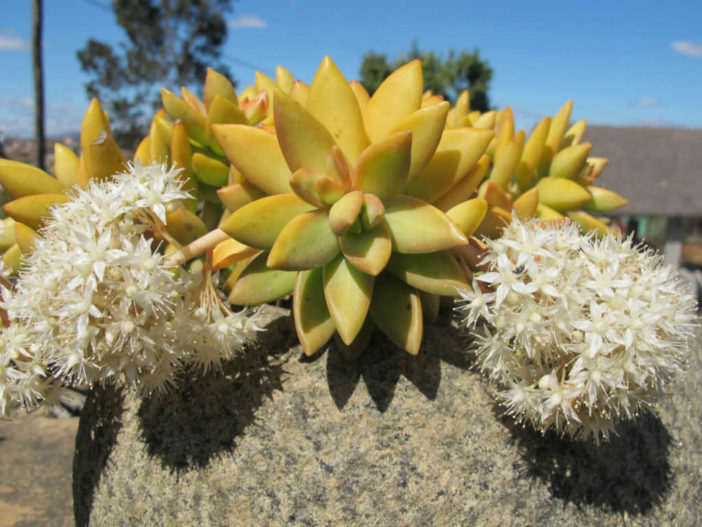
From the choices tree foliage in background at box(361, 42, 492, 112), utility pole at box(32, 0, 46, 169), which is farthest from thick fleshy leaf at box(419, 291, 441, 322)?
tree foliage in background at box(361, 42, 492, 112)

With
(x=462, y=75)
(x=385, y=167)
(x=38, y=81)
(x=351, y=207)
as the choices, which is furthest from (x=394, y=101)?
(x=462, y=75)

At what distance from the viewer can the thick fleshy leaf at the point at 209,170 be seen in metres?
1.61

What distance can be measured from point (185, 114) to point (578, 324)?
1.25m

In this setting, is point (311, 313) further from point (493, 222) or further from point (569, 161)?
point (569, 161)

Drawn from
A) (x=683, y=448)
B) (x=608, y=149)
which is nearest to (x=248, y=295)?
(x=683, y=448)

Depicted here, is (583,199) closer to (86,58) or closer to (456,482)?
(456,482)

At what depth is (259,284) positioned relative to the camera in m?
1.40

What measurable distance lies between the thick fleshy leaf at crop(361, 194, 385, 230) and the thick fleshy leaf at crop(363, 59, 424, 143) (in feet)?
0.78

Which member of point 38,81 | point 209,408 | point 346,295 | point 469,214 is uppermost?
point 469,214

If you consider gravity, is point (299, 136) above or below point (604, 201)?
above

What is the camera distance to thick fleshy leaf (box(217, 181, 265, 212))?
140 cm

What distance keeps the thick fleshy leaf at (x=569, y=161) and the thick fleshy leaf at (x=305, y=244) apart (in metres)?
1.12

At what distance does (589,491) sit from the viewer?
1473mm

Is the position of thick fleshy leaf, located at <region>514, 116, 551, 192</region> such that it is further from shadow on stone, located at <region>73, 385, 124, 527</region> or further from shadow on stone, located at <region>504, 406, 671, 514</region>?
shadow on stone, located at <region>73, 385, 124, 527</region>
